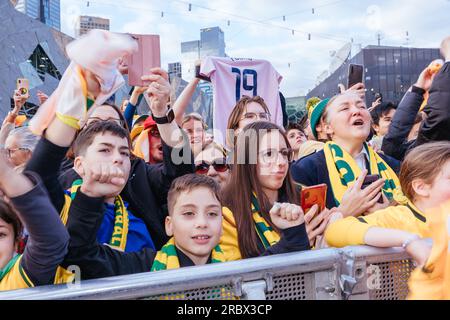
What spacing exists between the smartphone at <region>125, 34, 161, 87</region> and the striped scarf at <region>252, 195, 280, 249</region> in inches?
29.9

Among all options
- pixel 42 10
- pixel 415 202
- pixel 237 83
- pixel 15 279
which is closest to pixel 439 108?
pixel 415 202

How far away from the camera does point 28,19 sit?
24.5 m

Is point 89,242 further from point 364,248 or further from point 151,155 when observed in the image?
point 151,155

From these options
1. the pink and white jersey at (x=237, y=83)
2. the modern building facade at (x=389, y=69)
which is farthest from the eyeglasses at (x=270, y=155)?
the modern building facade at (x=389, y=69)

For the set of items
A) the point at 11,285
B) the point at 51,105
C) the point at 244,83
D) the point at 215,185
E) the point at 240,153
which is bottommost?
the point at 11,285

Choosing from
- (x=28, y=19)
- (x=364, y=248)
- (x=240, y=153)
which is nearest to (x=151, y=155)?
(x=240, y=153)

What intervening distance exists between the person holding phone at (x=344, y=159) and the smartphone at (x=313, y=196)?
0.89 ft

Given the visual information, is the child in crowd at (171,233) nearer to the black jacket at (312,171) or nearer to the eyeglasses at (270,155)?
the eyeglasses at (270,155)

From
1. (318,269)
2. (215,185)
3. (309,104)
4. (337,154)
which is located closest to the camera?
(318,269)

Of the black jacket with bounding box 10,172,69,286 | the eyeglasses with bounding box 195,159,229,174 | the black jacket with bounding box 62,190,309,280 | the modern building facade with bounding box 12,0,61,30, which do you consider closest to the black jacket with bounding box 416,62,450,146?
the black jacket with bounding box 62,190,309,280

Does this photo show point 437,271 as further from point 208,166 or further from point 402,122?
point 208,166

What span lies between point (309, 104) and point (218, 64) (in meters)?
1.05

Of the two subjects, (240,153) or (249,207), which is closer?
(249,207)

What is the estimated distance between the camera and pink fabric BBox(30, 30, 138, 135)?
1.05 m
